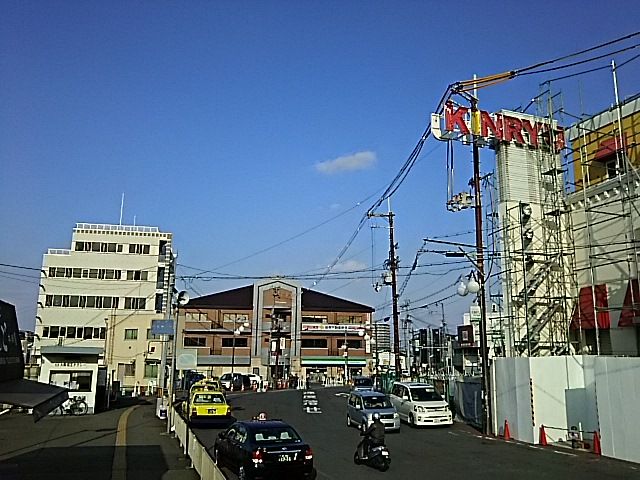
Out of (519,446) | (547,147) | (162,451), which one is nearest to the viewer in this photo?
(162,451)

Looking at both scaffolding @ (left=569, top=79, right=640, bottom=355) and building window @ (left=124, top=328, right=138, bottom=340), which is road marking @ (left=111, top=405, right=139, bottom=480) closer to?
scaffolding @ (left=569, top=79, right=640, bottom=355)

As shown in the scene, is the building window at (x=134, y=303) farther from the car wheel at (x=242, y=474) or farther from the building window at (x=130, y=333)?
the car wheel at (x=242, y=474)

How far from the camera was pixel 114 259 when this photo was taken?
76438 millimetres

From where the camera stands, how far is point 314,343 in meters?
79.6

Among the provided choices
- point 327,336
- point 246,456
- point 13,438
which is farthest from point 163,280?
point 246,456

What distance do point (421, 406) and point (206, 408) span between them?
9724 millimetres

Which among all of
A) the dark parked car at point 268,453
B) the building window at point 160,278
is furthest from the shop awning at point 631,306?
the building window at point 160,278

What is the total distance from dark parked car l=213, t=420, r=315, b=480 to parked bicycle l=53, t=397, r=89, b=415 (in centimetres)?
2381

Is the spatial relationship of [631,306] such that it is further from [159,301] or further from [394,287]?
[159,301]

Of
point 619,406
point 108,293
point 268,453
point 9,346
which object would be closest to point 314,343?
point 108,293

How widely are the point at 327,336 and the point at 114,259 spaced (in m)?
28.8

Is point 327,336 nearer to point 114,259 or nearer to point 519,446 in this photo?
point 114,259

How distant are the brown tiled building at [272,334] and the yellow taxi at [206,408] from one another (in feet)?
155

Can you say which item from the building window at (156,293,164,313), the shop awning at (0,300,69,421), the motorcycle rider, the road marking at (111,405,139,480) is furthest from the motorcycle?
the building window at (156,293,164,313)
